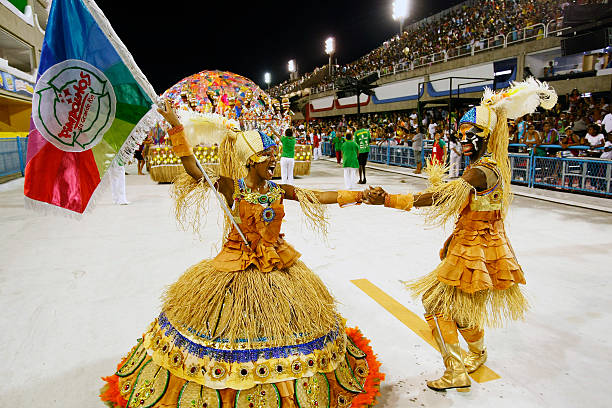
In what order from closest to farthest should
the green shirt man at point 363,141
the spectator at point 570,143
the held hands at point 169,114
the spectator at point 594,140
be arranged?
the held hands at point 169,114
the spectator at point 594,140
the spectator at point 570,143
the green shirt man at point 363,141

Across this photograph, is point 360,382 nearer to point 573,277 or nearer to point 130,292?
point 130,292

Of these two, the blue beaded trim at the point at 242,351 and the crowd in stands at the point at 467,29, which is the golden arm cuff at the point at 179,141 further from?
the crowd in stands at the point at 467,29

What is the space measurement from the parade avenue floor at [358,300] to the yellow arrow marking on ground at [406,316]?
13mm

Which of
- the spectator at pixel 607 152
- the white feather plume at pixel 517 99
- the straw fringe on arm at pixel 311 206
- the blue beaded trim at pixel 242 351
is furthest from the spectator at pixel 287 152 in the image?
the blue beaded trim at pixel 242 351

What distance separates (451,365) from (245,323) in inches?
54.8

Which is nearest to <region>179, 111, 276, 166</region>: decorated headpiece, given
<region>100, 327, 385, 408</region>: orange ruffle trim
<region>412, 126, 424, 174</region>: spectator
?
<region>100, 327, 385, 408</region>: orange ruffle trim

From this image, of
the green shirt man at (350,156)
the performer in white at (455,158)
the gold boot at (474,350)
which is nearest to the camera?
the gold boot at (474,350)

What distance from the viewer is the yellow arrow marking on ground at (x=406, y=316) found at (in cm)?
275

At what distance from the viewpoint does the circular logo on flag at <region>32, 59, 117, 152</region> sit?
2025 millimetres

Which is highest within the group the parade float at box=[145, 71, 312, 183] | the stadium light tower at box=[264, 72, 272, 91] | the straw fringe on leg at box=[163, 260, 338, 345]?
the stadium light tower at box=[264, 72, 272, 91]

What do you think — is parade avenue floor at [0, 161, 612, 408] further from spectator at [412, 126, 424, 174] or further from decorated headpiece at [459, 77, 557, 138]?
spectator at [412, 126, 424, 174]

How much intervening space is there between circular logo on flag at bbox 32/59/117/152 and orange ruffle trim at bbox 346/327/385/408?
206 centimetres

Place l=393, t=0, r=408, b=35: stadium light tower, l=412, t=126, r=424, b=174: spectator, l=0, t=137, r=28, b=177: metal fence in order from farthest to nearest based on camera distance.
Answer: l=393, t=0, r=408, b=35: stadium light tower → l=412, t=126, r=424, b=174: spectator → l=0, t=137, r=28, b=177: metal fence

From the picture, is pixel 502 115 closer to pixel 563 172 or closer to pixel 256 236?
pixel 256 236
